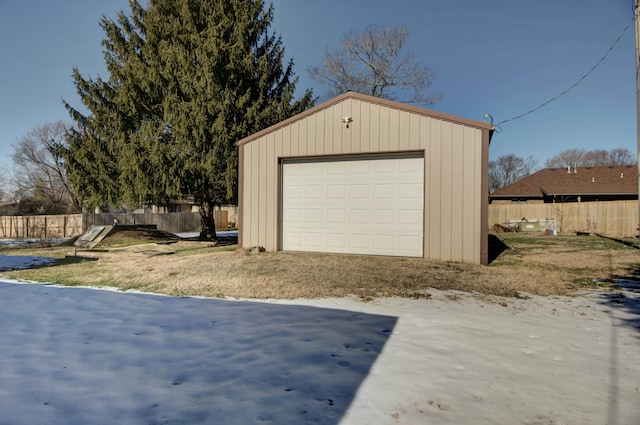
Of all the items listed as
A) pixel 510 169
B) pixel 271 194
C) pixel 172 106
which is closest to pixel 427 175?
pixel 271 194

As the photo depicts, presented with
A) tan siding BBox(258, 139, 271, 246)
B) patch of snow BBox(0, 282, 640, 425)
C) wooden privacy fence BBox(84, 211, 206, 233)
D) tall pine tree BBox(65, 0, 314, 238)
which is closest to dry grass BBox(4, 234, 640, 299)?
patch of snow BBox(0, 282, 640, 425)

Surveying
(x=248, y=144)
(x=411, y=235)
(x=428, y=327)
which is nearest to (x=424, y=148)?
(x=411, y=235)

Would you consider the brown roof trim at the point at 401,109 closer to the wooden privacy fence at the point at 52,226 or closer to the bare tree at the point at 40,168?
the wooden privacy fence at the point at 52,226

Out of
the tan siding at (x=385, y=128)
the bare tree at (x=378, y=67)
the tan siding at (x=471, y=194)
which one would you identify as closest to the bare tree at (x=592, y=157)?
the bare tree at (x=378, y=67)

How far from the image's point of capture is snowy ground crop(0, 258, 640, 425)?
208 cm

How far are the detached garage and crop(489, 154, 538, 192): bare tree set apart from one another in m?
46.1

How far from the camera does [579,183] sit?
86.3 ft

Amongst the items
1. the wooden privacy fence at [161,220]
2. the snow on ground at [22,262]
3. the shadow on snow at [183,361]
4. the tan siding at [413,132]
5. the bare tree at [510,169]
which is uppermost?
the bare tree at [510,169]

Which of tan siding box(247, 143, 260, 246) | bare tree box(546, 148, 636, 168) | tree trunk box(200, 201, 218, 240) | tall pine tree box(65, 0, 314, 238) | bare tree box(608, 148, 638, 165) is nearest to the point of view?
tan siding box(247, 143, 260, 246)

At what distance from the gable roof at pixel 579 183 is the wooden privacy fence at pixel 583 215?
5053 millimetres

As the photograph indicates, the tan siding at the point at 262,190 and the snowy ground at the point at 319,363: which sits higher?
the tan siding at the point at 262,190

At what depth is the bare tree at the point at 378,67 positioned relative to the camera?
21.4 meters

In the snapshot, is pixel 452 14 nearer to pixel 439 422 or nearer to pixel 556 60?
pixel 556 60

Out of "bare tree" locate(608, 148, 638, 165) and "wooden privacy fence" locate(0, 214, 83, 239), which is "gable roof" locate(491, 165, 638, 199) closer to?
"bare tree" locate(608, 148, 638, 165)
